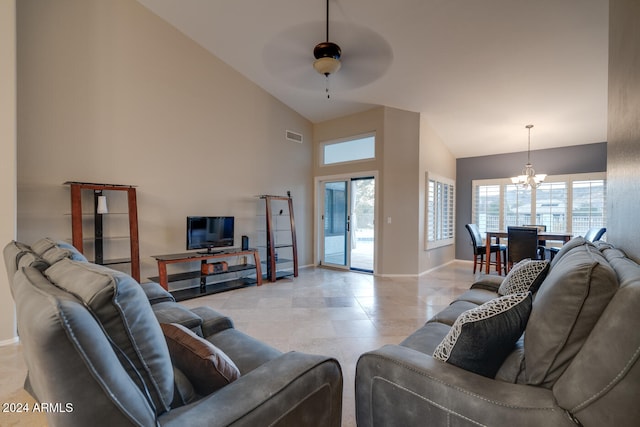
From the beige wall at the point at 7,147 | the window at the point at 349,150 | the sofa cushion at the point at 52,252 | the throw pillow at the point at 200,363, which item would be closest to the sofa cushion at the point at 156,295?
the sofa cushion at the point at 52,252

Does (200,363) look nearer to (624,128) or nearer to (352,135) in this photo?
(624,128)

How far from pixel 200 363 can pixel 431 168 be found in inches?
221

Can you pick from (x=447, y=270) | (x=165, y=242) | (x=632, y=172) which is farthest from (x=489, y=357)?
(x=447, y=270)

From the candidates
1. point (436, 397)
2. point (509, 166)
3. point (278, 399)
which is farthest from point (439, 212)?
point (278, 399)

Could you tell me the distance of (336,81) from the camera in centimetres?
441

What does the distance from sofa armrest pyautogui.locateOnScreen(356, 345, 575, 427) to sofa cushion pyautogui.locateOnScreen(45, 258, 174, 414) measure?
776mm

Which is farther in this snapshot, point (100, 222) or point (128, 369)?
point (100, 222)

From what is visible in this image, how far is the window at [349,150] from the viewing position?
555 centimetres

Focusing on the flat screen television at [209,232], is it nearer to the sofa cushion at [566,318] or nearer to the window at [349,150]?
the window at [349,150]

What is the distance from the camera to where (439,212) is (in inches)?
238

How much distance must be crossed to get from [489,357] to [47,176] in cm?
433

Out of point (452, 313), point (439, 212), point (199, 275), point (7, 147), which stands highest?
point (7, 147)

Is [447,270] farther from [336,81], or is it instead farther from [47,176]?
[47,176]

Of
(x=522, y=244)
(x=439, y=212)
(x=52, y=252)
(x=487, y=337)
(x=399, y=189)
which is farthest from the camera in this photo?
(x=439, y=212)
